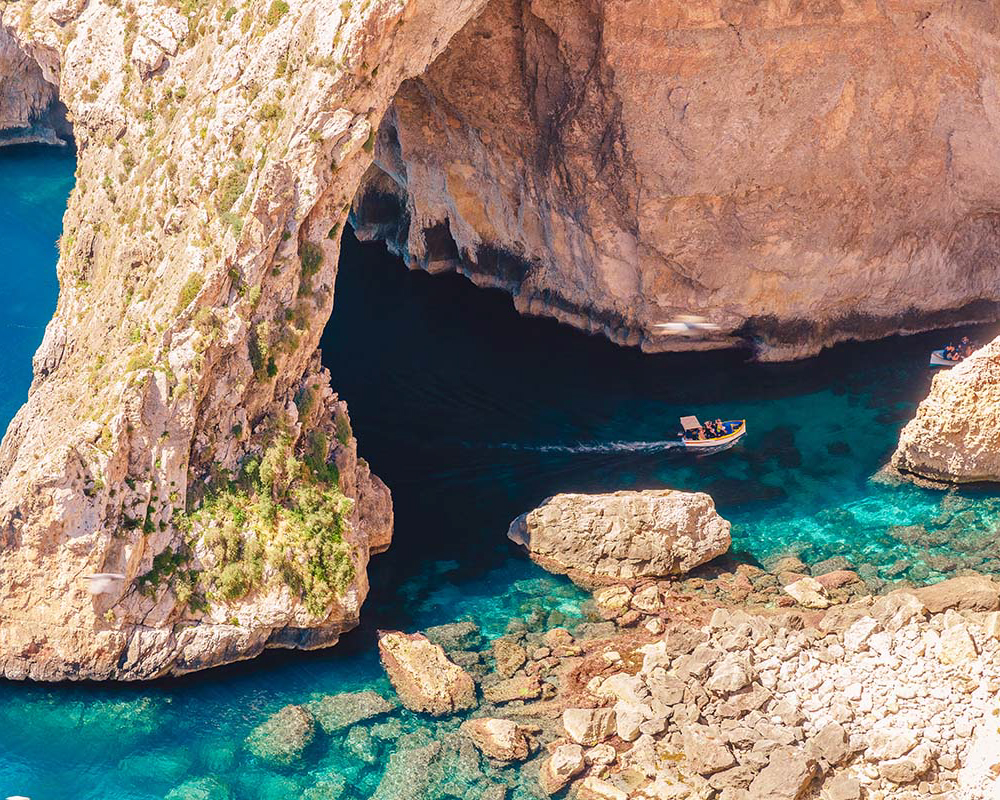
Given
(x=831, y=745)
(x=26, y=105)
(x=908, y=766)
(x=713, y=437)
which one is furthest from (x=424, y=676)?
(x=26, y=105)

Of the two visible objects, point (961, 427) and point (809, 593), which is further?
point (961, 427)

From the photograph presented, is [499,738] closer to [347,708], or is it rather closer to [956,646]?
[347,708]

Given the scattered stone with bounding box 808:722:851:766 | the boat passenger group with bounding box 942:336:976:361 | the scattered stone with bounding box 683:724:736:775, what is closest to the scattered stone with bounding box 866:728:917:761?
the scattered stone with bounding box 808:722:851:766

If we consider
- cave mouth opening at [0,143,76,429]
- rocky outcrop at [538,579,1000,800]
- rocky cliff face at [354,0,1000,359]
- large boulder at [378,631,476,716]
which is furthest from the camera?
cave mouth opening at [0,143,76,429]

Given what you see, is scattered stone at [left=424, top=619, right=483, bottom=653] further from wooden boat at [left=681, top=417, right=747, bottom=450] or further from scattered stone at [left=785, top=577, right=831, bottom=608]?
wooden boat at [left=681, top=417, right=747, bottom=450]

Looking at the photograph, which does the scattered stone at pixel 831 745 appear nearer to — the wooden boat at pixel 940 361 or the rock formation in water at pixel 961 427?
the rock formation in water at pixel 961 427

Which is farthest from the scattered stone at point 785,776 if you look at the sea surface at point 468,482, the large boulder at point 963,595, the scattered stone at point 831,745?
the large boulder at point 963,595

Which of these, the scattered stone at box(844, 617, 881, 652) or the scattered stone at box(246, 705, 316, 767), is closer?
the scattered stone at box(246, 705, 316, 767)
